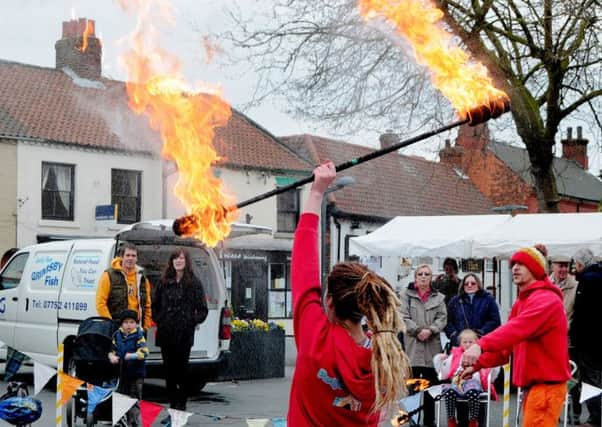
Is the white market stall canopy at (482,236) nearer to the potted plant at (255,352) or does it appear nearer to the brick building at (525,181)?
the potted plant at (255,352)

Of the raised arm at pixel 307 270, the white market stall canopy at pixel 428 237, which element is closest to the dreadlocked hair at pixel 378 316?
the raised arm at pixel 307 270

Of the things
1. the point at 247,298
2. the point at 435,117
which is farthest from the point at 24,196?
the point at 435,117

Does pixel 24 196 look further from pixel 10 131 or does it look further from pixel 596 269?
pixel 596 269

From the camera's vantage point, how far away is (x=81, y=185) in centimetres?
2780

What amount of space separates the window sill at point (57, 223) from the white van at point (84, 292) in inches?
550

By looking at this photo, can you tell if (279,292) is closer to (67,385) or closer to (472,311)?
(472,311)

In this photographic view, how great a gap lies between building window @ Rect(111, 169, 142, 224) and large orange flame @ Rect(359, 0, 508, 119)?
20.8 meters

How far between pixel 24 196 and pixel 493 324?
18.2 m

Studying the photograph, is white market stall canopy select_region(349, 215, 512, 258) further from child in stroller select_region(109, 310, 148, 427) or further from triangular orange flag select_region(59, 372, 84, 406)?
triangular orange flag select_region(59, 372, 84, 406)

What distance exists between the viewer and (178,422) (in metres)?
8.41

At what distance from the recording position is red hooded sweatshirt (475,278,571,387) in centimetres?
644

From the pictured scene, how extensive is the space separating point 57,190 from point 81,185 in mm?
717

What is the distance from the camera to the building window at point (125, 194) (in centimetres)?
2859

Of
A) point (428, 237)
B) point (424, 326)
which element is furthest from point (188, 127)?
point (428, 237)
